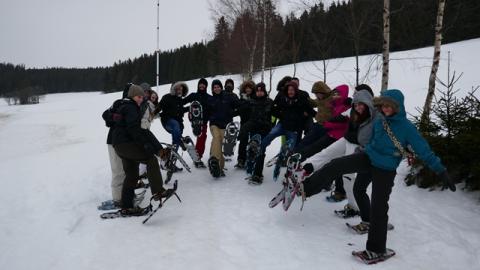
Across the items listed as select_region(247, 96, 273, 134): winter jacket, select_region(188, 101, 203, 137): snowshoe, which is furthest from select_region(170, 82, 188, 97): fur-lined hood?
select_region(247, 96, 273, 134): winter jacket

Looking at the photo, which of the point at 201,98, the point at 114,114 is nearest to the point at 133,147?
the point at 114,114

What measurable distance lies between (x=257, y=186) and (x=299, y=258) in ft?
8.43

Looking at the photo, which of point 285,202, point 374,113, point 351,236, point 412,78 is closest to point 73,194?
point 285,202

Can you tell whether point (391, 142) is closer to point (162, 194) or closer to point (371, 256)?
point (371, 256)

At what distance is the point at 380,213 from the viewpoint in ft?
11.8

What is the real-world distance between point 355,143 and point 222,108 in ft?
11.1

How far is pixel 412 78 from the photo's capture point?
877 inches

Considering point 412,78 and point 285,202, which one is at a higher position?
point 412,78

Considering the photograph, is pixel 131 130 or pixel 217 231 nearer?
pixel 217 231

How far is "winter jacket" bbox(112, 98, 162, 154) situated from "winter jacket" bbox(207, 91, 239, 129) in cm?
232

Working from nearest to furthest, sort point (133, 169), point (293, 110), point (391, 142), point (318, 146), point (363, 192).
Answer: point (391, 142)
point (363, 192)
point (133, 169)
point (318, 146)
point (293, 110)

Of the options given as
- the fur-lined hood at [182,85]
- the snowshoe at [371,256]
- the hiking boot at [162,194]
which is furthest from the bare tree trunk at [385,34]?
the hiking boot at [162,194]

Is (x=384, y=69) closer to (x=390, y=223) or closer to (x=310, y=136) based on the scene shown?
(x=310, y=136)

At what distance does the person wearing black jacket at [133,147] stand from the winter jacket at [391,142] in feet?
9.50
